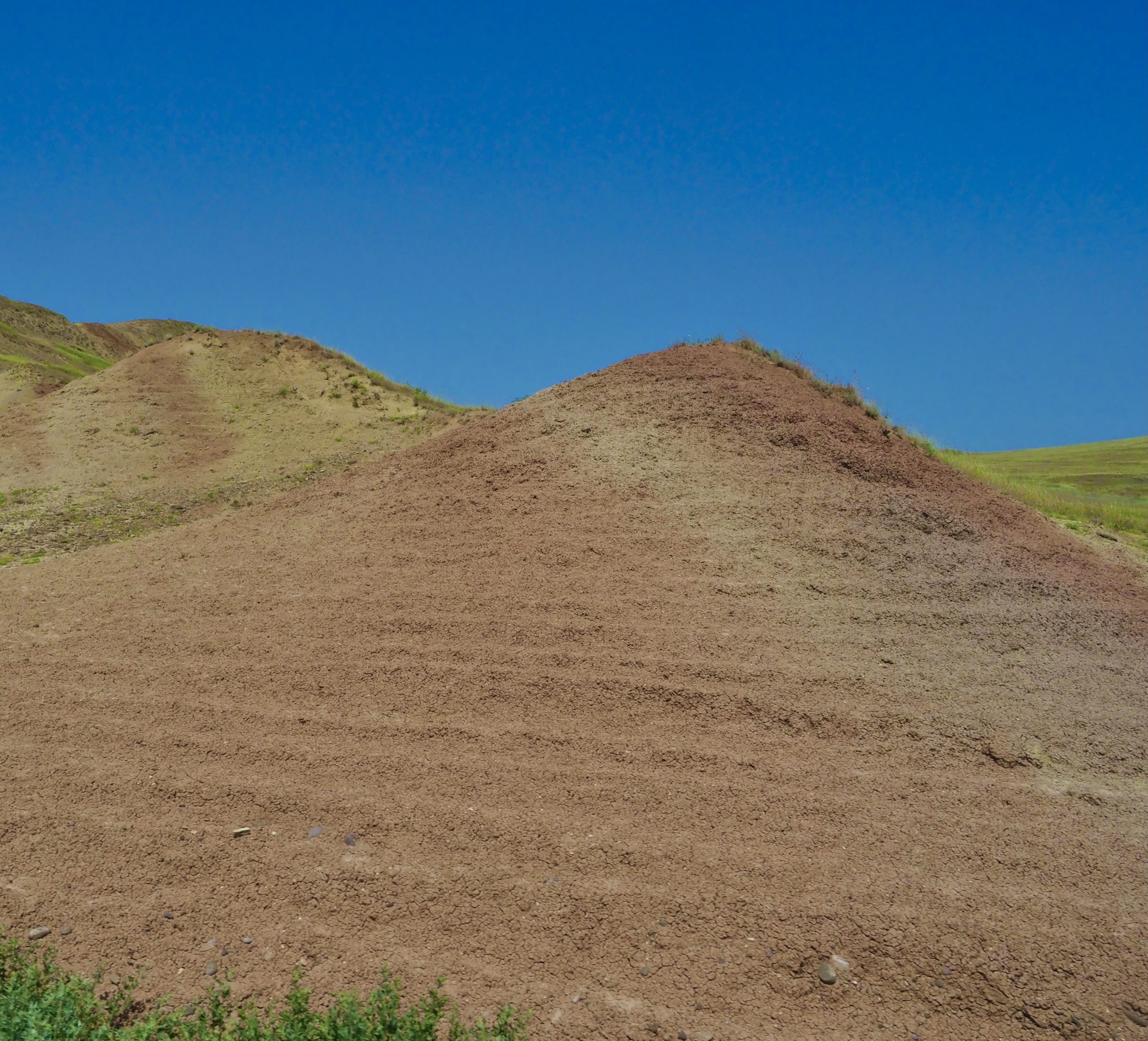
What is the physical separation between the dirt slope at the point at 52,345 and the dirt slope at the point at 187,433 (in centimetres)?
296

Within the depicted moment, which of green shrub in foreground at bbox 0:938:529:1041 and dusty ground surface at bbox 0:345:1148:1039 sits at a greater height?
dusty ground surface at bbox 0:345:1148:1039

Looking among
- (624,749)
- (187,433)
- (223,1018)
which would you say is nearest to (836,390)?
(624,749)

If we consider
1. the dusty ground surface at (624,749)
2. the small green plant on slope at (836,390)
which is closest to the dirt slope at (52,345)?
the dusty ground surface at (624,749)

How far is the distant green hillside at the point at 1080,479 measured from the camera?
12680 mm

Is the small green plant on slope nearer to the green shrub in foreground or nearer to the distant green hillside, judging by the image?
the distant green hillside

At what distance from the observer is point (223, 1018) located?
151 inches

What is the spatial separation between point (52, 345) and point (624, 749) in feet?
172

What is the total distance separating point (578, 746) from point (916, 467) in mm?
7246

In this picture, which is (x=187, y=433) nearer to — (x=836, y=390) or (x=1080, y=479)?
(x=836, y=390)

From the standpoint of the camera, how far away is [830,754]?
19.8ft

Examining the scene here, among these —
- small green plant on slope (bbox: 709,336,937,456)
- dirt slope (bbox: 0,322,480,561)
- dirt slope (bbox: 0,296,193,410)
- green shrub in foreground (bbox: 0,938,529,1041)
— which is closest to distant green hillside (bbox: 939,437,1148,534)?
small green plant on slope (bbox: 709,336,937,456)

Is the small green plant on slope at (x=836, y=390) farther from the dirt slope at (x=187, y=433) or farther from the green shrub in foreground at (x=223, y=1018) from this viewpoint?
the green shrub in foreground at (x=223, y=1018)

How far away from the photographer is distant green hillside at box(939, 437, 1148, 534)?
12680 mm

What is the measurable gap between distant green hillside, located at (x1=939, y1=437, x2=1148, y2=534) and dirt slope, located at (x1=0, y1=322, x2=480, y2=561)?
10615mm
